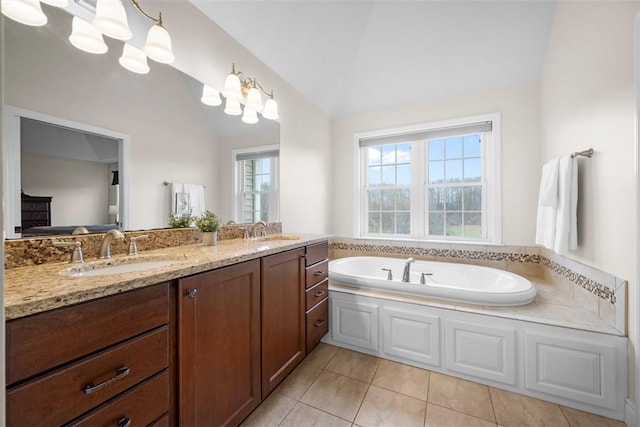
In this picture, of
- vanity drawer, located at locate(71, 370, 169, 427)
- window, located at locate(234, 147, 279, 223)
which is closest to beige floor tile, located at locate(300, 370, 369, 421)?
vanity drawer, located at locate(71, 370, 169, 427)

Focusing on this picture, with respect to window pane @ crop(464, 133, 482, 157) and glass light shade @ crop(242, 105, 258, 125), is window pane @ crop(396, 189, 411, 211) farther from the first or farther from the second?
glass light shade @ crop(242, 105, 258, 125)

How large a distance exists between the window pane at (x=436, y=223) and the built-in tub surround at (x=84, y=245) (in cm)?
245

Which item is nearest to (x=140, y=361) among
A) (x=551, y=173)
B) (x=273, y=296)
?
(x=273, y=296)

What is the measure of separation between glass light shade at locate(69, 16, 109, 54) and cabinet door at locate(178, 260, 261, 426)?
3.82 ft

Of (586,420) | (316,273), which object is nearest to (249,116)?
(316,273)

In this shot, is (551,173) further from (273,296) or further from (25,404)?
(25,404)

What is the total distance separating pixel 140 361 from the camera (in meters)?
0.86

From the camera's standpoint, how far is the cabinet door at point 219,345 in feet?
3.33

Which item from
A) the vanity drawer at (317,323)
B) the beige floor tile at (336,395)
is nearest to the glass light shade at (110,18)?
the vanity drawer at (317,323)

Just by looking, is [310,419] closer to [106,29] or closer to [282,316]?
[282,316]

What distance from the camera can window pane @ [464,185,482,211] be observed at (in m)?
2.87

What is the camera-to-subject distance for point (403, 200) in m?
3.21

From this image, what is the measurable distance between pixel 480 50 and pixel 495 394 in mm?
2819

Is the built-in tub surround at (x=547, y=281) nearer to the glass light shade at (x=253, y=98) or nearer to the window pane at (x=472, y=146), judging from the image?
the window pane at (x=472, y=146)
